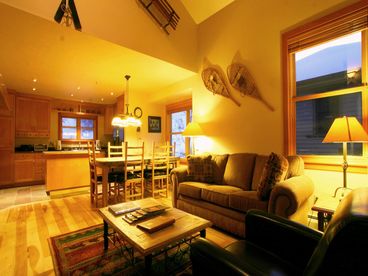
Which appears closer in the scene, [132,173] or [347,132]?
[347,132]

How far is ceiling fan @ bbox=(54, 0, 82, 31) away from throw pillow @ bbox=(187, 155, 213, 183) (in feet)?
8.10

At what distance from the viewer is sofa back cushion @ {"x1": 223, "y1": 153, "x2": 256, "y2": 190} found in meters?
2.68

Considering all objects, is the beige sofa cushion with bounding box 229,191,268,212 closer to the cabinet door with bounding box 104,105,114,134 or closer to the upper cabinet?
the cabinet door with bounding box 104,105,114,134

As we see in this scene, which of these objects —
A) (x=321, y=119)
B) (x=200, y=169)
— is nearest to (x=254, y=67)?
(x=321, y=119)

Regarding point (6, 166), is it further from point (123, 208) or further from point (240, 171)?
point (240, 171)

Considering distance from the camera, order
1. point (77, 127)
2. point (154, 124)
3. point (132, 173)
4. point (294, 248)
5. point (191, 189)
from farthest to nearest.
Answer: point (77, 127)
point (154, 124)
point (132, 173)
point (191, 189)
point (294, 248)

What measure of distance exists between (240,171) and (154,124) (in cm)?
353

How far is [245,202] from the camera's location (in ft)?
6.78

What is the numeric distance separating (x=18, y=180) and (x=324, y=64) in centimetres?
683

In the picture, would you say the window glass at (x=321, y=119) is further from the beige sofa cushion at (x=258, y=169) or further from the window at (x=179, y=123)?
the window at (x=179, y=123)

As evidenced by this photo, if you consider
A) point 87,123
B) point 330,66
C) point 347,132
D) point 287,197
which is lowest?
point 287,197

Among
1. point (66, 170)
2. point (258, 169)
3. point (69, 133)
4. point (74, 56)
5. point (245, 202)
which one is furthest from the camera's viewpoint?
point (69, 133)

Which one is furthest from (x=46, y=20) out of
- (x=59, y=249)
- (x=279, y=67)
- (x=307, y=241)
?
(x=307, y=241)

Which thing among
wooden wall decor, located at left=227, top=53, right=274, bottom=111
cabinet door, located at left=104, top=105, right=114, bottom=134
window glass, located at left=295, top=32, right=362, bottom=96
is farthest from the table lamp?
cabinet door, located at left=104, top=105, right=114, bottom=134
